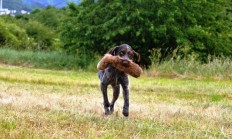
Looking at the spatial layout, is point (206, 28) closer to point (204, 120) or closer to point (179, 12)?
point (179, 12)

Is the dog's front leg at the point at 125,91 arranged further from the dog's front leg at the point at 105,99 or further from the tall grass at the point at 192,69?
the tall grass at the point at 192,69

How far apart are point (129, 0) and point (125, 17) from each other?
3.39ft

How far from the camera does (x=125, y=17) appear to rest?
942 inches

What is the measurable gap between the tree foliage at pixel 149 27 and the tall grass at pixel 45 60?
3.38ft

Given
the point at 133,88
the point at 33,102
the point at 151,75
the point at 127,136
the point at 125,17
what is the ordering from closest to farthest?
the point at 127,136, the point at 33,102, the point at 133,88, the point at 151,75, the point at 125,17

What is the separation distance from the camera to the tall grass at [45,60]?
24.2 m

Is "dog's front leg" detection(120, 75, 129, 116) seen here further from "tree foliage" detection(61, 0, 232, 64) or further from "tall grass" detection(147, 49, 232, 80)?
"tree foliage" detection(61, 0, 232, 64)

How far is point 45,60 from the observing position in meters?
24.8

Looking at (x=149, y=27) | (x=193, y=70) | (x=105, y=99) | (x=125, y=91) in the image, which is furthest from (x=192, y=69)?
(x=125, y=91)

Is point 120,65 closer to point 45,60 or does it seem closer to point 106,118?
point 106,118

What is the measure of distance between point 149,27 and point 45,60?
5.48 meters

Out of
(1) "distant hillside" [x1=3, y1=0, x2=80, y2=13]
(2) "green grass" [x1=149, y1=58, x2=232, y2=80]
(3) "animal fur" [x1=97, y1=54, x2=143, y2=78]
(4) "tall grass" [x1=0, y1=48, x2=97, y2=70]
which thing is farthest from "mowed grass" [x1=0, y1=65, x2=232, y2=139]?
(1) "distant hillside" [x1=3, y1=0, x2=80, y2=13]

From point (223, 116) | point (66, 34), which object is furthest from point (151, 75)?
point (223, 116)

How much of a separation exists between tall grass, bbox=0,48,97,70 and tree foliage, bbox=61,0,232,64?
3.38 ft
